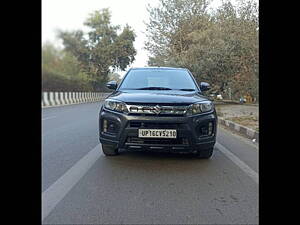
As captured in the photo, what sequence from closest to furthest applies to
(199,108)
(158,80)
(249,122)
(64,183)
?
(64,183), (199,108), (158,80), (249,122)

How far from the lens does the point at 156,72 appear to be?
19.1 feet

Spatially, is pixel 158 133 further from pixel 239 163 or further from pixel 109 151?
pixel 239 163

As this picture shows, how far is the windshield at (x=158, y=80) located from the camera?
5422mm

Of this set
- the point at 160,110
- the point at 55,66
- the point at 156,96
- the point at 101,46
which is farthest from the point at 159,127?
the point at 55,66

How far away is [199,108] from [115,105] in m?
1.20

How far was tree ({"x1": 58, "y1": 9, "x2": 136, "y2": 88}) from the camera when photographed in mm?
1925

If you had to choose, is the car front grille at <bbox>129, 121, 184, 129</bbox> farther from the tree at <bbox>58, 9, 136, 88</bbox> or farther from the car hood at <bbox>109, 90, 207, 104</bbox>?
the tree at <bbox>58, 9, 136, 88</bbox>

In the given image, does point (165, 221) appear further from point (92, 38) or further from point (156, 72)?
point (156, 72)

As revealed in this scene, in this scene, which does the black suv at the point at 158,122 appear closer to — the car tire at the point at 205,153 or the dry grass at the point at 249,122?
the car tire at the point at 205,153

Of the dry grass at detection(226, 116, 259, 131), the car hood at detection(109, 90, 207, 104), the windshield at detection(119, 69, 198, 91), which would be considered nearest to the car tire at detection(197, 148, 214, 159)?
the car hood at detection(109, 90, 207, 104)

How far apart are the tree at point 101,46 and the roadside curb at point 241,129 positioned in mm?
5400

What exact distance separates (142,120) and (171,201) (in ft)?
4.52

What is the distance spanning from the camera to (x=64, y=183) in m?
3.89
